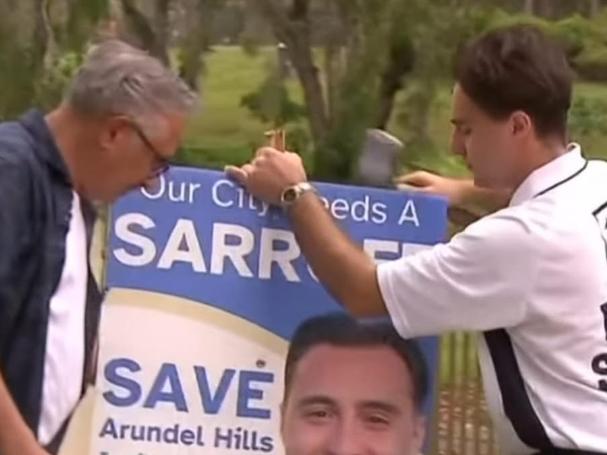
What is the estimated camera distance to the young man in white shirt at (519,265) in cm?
319

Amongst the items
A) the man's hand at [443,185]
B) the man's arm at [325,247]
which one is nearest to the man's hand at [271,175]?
the man's arm at [325,247]

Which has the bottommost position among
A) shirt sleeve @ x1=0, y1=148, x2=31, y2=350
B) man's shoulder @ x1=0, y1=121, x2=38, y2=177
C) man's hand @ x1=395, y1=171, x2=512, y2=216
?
shirt sleeve @ x1=0, y1=148, x2=31, y2=350

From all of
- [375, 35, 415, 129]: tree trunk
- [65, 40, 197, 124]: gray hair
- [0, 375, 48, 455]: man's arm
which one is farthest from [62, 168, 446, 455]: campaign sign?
[375, 35, 415, 129]: tree trunk

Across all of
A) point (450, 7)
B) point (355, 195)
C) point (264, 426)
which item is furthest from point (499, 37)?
point (450, 7)

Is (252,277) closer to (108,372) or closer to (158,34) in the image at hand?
(108,372)

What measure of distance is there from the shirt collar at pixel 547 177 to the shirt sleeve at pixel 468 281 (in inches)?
2.2

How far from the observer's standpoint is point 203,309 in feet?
11.1

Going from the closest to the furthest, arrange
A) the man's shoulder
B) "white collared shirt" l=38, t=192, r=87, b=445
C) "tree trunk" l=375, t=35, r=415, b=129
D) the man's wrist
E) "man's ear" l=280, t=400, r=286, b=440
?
the man's shoulder → "white collared shirt" l=38, t=192, r=87, b=445 → the man's wrist → "man's ear" l=280, t=400, r=286, b=440 → "tree trunk" l=375, t=35, r=415, b=129

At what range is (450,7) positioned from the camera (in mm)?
9844

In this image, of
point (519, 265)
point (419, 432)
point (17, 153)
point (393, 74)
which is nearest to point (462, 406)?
point (419, 432)

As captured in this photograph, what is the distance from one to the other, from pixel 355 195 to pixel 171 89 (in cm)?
60

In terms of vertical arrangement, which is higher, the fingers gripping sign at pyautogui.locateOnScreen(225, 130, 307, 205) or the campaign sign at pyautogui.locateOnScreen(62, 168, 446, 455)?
the fingers gripping sign at pyautogui.locateOnScreen(225, 130, 307, 205)

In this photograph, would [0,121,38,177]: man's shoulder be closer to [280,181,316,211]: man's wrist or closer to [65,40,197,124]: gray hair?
[65,40,197,124]: gray hair

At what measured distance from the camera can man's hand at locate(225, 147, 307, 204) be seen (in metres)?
3.33
